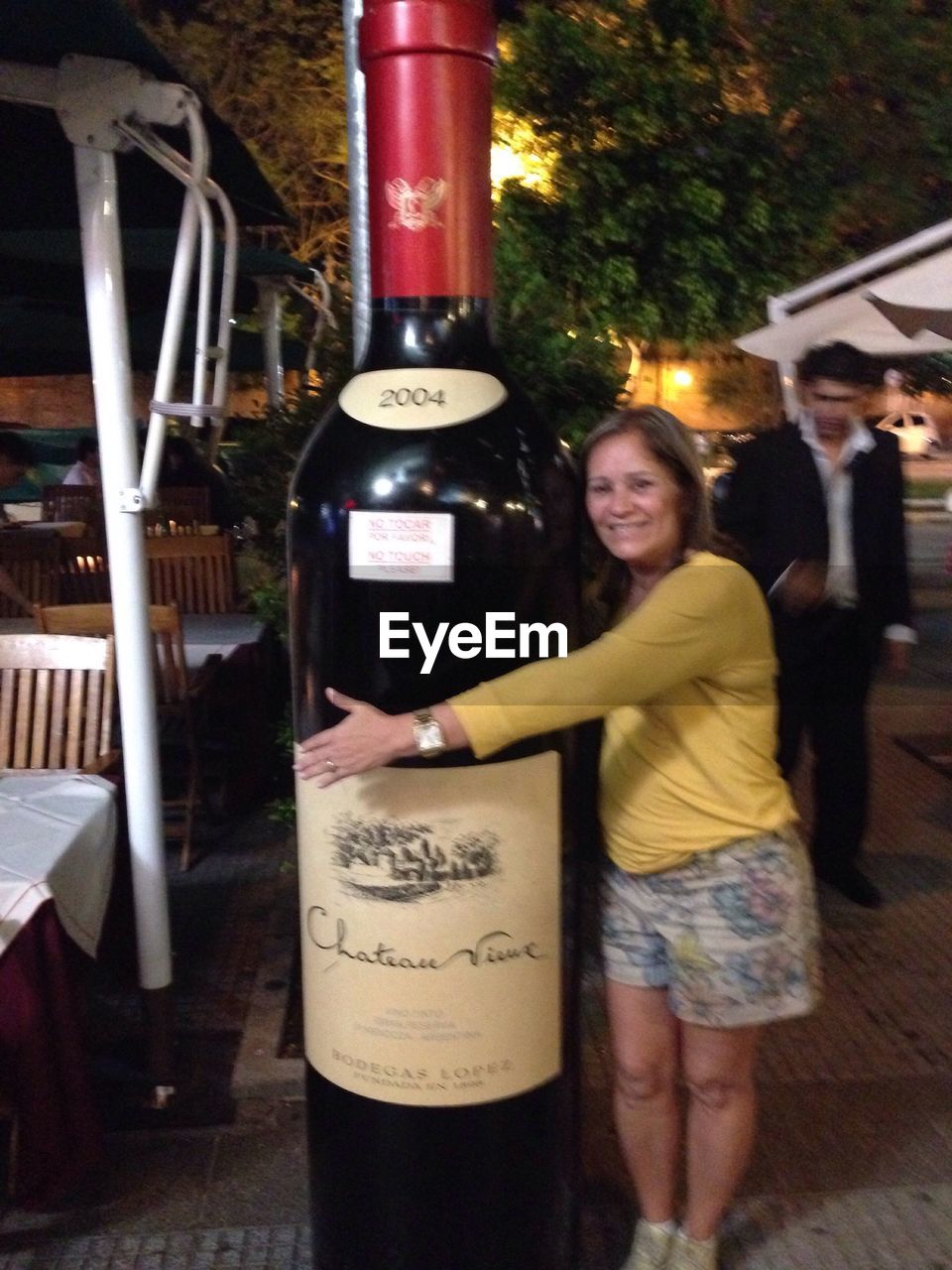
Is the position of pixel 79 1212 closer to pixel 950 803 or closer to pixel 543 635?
pixel 543 635

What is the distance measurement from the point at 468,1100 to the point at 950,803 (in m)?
3.87

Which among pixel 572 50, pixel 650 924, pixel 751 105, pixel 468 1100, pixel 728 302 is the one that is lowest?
pixel 468 1100

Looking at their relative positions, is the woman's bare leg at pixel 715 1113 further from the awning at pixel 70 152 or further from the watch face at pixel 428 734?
the awning at pixel 70 152

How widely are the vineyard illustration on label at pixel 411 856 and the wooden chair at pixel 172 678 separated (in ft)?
7.93

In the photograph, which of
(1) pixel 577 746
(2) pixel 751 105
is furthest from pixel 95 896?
(2) pixel 751 105

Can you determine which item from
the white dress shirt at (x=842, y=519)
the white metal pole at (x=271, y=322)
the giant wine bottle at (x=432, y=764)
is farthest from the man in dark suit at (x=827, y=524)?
the white metal pole at (x=271, y=322)

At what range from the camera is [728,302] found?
69.2 inches

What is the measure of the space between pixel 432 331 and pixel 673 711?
2.34 ft

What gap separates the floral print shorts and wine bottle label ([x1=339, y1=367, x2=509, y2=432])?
2.70 ft

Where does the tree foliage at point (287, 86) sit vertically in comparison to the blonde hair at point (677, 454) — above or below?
above

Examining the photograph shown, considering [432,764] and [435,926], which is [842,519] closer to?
[432,764]

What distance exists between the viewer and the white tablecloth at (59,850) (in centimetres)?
239

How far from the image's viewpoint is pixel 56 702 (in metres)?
3.37

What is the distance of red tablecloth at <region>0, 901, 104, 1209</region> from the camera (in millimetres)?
2326
